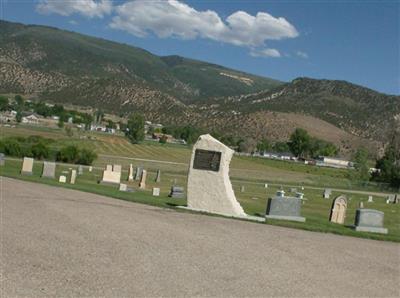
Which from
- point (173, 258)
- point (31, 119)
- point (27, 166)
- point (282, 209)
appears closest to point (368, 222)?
point (282, 209)

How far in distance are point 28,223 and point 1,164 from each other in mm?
27234

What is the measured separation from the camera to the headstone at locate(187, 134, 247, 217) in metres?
19.6

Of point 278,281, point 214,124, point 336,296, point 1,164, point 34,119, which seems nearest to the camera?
point 336,296

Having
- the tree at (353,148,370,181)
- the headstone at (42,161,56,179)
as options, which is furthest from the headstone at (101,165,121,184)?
the tree at (353,148,370,181)

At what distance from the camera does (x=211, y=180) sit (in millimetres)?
19828

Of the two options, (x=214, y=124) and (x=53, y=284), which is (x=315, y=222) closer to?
(x=53, y=284)

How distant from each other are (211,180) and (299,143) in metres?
141

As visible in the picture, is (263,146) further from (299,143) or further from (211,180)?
(211,180)

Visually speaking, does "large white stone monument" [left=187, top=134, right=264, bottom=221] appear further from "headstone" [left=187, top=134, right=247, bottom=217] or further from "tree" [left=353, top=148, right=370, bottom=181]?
"tree" [left=353, top=148, right=370, bottom=181]

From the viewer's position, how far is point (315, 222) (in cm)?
2025

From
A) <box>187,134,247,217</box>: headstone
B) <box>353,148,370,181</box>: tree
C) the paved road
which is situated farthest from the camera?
<box>353,148,370,181</box>: tree

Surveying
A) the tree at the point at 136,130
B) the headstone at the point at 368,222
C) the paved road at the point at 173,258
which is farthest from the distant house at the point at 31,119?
the paved road at the point at 173,258

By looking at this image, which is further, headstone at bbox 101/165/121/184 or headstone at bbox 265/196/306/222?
headstone at bbox 101/165/121/184

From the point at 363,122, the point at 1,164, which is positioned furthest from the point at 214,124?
the point at 1,164
